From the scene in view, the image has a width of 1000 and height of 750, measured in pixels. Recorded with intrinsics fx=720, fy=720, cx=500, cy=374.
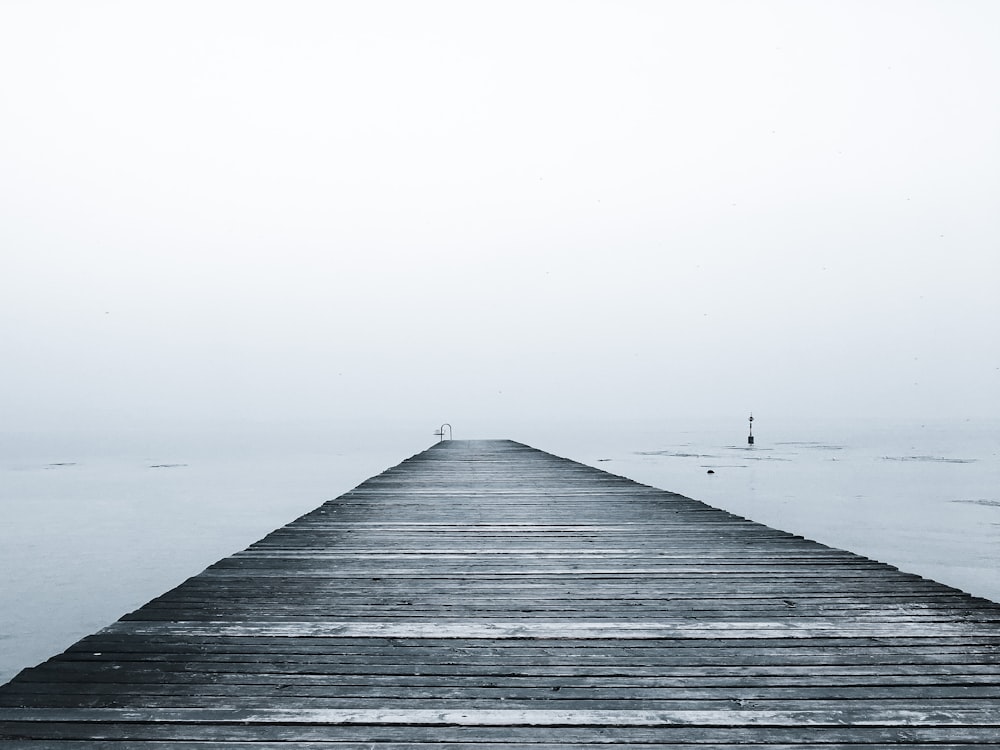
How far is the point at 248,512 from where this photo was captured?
66.1 feet

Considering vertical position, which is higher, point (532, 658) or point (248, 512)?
point (532, 658)

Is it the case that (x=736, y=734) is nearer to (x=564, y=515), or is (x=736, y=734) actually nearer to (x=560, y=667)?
(x=560, y=667)

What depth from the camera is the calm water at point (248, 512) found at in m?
10.9

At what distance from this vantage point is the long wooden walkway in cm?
220

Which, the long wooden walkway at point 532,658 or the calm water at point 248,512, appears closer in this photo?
the long wooden walkway at point 532,658

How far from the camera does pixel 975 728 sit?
217cm

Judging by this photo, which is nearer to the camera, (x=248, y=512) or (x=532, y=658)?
(x=532, y=658)

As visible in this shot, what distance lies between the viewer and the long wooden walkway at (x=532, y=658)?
86.7 inches

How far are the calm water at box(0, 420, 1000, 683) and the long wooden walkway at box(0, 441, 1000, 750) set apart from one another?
5.75 m

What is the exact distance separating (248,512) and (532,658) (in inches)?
746

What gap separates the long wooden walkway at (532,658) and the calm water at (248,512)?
5.75 m

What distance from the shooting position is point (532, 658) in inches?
111

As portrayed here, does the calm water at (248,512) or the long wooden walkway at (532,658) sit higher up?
the long wooden walkway at (532,658)

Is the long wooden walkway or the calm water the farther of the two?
the calm water
